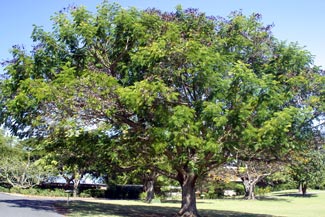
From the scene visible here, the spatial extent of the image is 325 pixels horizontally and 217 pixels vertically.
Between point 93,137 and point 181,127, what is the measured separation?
5802 mm

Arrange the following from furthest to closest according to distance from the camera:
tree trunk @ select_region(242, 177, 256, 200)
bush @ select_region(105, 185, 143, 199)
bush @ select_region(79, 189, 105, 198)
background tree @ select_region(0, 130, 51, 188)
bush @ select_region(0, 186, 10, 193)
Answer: tree trunk @ select_region(242, 177, 256, 200)
bush @ select_region(105, 185, 143, 199)
bush @ select_region(79, 189, 105, 198)
bush @ select_region(0, 186, 10, 193)
background tree @ select_region(0, 130, 51, 188)

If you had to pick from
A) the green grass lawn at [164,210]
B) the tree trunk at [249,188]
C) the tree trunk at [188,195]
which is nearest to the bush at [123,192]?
the tree trunk at [249,188]

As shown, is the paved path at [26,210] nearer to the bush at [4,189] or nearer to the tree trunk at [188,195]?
the tree trunk at [188,195]

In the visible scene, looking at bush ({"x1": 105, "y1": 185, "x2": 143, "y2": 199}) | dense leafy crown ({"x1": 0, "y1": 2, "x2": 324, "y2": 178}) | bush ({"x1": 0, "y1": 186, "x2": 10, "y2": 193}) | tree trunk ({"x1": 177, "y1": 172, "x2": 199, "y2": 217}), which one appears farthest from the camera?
bush ({"x1": 105, "y1": 185, "x2": 143, "y2": 199})

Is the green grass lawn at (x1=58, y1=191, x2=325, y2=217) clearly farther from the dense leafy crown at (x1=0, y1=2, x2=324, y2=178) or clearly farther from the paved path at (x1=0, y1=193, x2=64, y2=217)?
the dense leafy crown at (x1=0, y1=2, x2=324, y2=178)

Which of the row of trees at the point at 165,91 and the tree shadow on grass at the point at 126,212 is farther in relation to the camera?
the tree shadow on grass at the point at 126,212

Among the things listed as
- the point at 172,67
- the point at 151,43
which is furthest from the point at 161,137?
the point at 151,43

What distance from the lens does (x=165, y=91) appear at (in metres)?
17.1

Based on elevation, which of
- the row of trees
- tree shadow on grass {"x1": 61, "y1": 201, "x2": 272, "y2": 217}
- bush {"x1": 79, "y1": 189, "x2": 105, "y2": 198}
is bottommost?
tree shadow on grass {"x1": 61, "y1": 201, "x2": 272, "y2": 217}

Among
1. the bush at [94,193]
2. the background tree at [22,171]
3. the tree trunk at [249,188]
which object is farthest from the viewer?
the tree trunk at [249,188]

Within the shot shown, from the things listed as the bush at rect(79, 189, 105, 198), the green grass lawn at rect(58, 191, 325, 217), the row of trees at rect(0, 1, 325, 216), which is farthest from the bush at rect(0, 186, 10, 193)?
the row of trees at rect(0, 1, 325, 216)

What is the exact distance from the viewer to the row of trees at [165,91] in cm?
1736

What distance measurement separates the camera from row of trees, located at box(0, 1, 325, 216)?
683 inches

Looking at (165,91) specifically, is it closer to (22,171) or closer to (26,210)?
(26,210)
